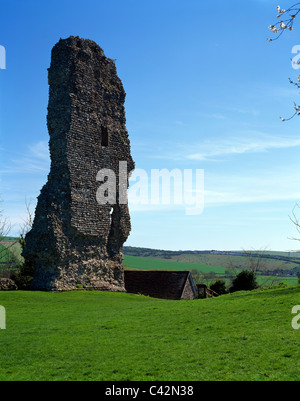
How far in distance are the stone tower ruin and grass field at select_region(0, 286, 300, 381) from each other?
615 cm

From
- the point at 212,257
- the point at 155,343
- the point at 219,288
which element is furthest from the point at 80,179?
the point at 212,257

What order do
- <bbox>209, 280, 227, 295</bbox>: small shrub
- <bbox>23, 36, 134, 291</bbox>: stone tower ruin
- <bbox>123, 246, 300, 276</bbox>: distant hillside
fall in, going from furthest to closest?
<bbox>123, 246, 300, 276</bbox>: distant hillside → <bbox>209, 280, 227, 295</bbox>: small shrub → <bbox>23, 36, 134, 291</bbox>: stone tower ruin

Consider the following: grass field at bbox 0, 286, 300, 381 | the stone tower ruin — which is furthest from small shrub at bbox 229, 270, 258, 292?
grass field at bbox 0, 286, 300, 381

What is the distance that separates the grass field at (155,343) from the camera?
25.1ft

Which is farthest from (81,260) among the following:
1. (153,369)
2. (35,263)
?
(153,369)

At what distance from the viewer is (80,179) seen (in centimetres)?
2364

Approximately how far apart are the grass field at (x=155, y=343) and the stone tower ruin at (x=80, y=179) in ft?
20.2

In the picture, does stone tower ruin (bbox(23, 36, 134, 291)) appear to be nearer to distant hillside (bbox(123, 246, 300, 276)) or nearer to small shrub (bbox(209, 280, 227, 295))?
small shrub (bbox(209, 280, 227, 295))

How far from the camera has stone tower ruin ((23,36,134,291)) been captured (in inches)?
855

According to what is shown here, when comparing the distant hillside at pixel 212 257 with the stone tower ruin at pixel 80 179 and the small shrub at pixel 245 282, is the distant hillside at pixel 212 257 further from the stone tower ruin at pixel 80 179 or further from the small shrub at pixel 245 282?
the stone tower ruin at pixel 80 179

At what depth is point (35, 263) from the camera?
21.9 meters

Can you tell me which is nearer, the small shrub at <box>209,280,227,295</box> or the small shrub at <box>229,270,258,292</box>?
the small shrub at <box>229,270,258,292</box>
